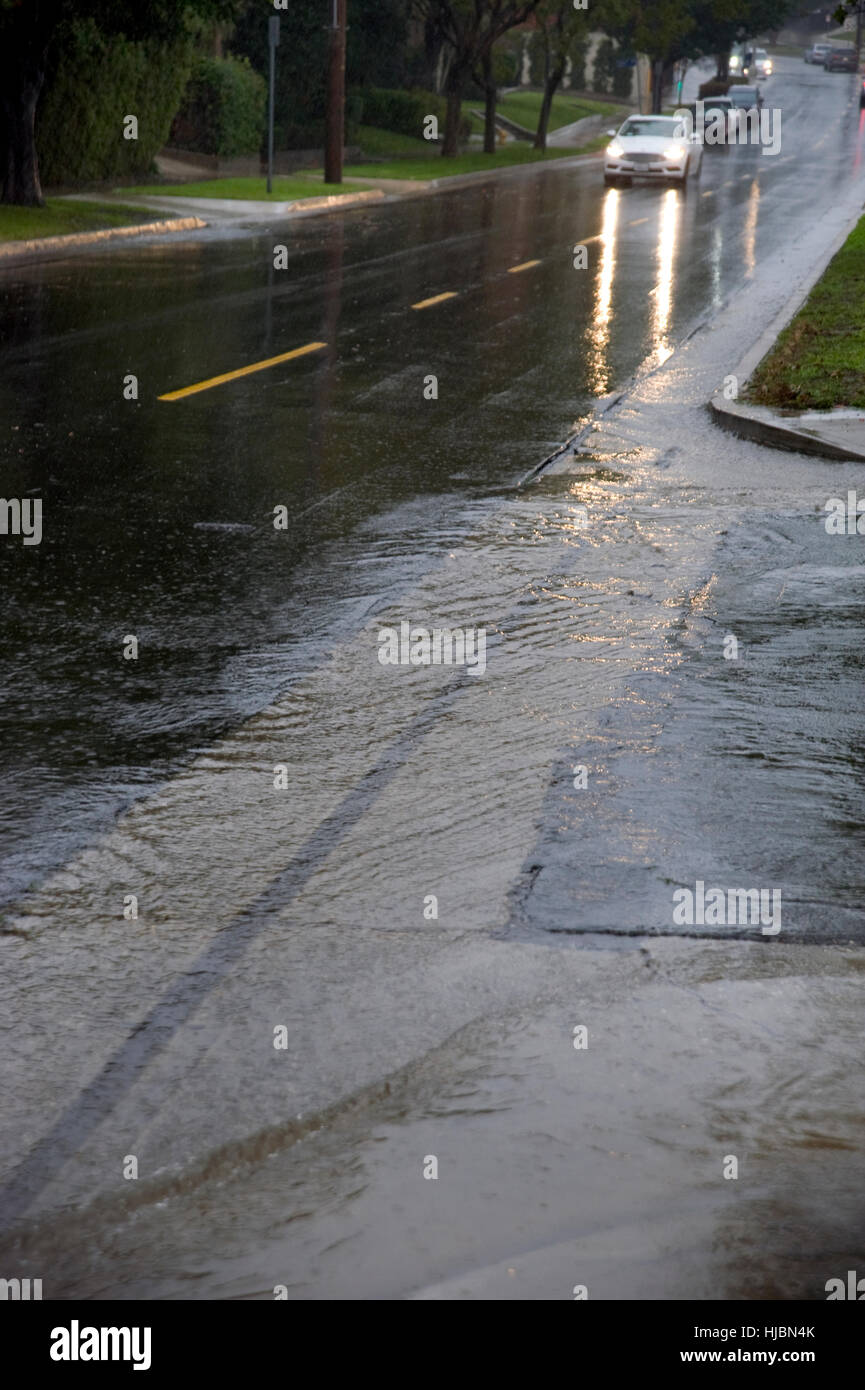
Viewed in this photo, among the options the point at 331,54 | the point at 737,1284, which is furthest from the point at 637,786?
the point at 331,54

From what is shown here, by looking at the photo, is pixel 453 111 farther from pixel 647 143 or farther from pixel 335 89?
pixel 335 89

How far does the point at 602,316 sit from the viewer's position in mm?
18719

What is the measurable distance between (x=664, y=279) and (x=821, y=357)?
7.71 metres

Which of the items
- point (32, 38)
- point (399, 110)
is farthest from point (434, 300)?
point (399, 110)

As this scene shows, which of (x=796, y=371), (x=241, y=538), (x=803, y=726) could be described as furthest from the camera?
(x=796, y=371)

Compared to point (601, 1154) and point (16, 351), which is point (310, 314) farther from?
point (601, 1154)

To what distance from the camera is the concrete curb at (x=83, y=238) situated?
23.0 meters

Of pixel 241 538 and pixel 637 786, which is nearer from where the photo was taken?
pixel 637 786

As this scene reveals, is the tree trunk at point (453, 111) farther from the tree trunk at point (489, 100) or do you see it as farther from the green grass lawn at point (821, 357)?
the green grass lawn at point (821, 357)

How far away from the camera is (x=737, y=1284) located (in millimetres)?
3379

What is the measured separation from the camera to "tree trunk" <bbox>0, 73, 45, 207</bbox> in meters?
27.0

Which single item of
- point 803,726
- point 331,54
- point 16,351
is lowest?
point 803,726

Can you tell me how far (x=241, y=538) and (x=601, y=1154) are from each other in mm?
5884

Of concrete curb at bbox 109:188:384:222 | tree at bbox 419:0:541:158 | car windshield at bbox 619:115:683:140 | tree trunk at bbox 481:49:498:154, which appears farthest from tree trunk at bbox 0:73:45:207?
tree trunk at bbox 481:49:498:154
